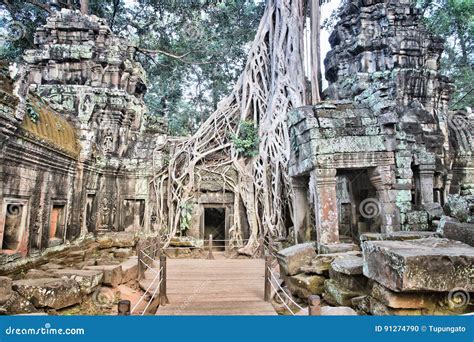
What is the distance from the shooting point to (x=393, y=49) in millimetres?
7484

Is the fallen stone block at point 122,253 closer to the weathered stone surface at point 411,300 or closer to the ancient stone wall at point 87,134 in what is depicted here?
the ancient stone wall at point 87,134

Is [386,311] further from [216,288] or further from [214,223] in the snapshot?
[214,223]

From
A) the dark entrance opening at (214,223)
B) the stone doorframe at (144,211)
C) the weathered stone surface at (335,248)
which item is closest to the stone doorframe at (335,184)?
the weathered stone surface at (335,248)

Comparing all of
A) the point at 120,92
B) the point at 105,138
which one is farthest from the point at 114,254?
the point at 120,92

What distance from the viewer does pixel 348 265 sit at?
3020mm

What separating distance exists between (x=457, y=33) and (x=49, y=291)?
1540 cm

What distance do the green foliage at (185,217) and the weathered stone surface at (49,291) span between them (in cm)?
427

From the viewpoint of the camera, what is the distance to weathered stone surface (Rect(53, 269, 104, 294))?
12.5 feet

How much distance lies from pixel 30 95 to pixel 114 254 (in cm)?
342

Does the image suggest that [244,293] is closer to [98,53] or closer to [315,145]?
[315,145]

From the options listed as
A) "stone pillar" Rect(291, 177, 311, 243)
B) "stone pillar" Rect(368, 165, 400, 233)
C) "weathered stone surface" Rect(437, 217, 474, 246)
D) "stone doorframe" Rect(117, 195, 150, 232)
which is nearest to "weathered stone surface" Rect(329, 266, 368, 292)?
"weathered stone surface" Rect(437, 217, 474, 246)

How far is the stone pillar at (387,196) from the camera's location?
4266mm

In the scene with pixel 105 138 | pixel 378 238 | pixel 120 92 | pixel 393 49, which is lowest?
pixel 378 238

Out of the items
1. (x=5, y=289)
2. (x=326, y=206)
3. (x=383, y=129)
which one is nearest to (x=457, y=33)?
(x=383, y=129)
